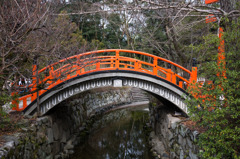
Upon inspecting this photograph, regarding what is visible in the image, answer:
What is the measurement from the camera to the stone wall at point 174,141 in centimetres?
589

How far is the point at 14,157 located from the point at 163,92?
5.97 m

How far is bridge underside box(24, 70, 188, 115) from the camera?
8055 mm

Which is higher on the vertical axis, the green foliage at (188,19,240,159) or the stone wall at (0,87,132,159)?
the green foliage at (188,19,240,159)

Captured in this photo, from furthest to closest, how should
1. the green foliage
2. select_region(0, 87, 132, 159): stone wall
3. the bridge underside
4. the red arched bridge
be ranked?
1. the bridge underside
2. the red arched bridge
3. select_region(0, 87, 132, 159): stone wall
4. the green foliage

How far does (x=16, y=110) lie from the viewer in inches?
301

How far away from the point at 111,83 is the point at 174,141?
3608mm

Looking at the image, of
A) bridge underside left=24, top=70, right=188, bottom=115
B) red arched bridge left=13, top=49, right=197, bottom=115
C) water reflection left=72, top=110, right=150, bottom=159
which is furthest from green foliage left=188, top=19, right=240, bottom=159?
water reflection left=72, top=110, right=150, bottom=159

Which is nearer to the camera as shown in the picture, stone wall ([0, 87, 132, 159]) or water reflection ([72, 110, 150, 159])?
stone wall ([0, 87, 132, 159])

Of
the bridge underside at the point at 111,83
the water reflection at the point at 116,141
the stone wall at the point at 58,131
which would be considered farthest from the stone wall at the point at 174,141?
the stone wall at the point at 58,131

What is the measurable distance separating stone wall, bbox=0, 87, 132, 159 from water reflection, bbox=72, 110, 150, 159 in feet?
2.25

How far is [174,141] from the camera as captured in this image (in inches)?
298

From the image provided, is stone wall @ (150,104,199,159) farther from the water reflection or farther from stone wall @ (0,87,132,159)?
stone wall @ (0,87,132,159)

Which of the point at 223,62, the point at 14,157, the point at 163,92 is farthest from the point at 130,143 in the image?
the point at 223,62

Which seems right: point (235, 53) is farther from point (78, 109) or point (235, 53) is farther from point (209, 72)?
point (78, 109)
